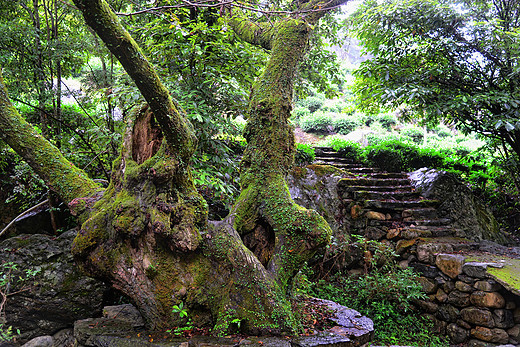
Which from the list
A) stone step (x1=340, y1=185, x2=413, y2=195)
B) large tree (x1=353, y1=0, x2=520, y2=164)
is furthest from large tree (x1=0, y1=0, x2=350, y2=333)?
large tree (x1=353, y1=0, x2=520, y2=164)

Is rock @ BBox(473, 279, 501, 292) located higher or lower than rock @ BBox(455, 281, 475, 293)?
higher

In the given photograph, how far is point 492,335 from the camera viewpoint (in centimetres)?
385

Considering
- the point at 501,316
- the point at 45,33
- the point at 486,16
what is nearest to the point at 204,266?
the point at 501,316

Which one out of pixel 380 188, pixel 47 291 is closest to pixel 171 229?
pixel 47 291

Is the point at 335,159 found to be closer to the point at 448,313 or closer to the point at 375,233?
the point at 375,233

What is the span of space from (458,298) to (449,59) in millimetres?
4146

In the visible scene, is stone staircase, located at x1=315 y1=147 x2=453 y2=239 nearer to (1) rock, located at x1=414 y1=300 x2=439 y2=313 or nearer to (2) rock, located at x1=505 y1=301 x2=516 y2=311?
(1) rock, located at x1=414 y1=300 x2=439 y2=313

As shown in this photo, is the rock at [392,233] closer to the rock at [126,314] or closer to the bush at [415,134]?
the rock at [126,314]

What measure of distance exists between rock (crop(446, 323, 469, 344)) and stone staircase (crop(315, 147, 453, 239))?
1458 mm

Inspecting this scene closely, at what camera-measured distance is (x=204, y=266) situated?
8.66 feet

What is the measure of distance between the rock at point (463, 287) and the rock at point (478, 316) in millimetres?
235

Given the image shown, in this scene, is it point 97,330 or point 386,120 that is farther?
point 386,120

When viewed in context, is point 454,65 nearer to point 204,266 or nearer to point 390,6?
point 390,6

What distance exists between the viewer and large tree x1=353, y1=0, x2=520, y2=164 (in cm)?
489
